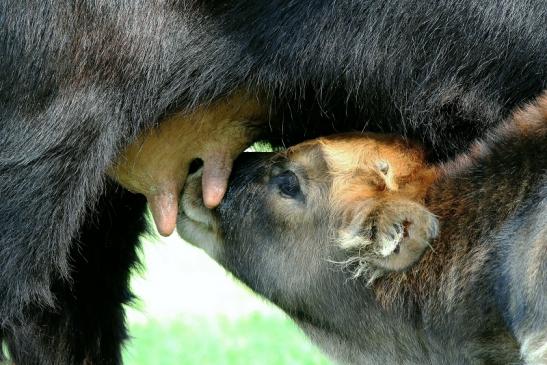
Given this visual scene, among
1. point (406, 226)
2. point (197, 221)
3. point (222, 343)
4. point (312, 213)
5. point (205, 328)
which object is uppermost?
point (406, 226)

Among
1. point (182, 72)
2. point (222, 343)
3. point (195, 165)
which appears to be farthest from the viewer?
point (222, 343)

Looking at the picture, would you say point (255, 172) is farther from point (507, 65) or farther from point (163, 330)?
point (163, 330)

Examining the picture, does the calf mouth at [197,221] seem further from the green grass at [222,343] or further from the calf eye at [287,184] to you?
the green grass at [222,343]

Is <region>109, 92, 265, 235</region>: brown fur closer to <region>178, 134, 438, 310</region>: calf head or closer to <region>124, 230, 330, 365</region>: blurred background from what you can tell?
<region>178, 134, 438, 310</region>: calf head

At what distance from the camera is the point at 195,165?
15.6 feet

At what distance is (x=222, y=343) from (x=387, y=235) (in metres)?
4.32

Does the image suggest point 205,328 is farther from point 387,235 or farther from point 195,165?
point 387,235

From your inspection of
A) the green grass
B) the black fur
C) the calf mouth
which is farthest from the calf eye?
the green grass

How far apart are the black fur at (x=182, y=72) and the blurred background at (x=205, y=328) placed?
1091 mm

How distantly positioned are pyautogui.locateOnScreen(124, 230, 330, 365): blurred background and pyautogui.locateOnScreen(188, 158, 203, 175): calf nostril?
58 cm

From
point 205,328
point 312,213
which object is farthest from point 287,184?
point 205,328

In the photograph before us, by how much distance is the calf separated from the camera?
4.18m

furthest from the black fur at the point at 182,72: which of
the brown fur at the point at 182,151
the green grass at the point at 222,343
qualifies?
the green grass at the point at 222,343

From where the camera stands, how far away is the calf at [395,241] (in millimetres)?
4184
